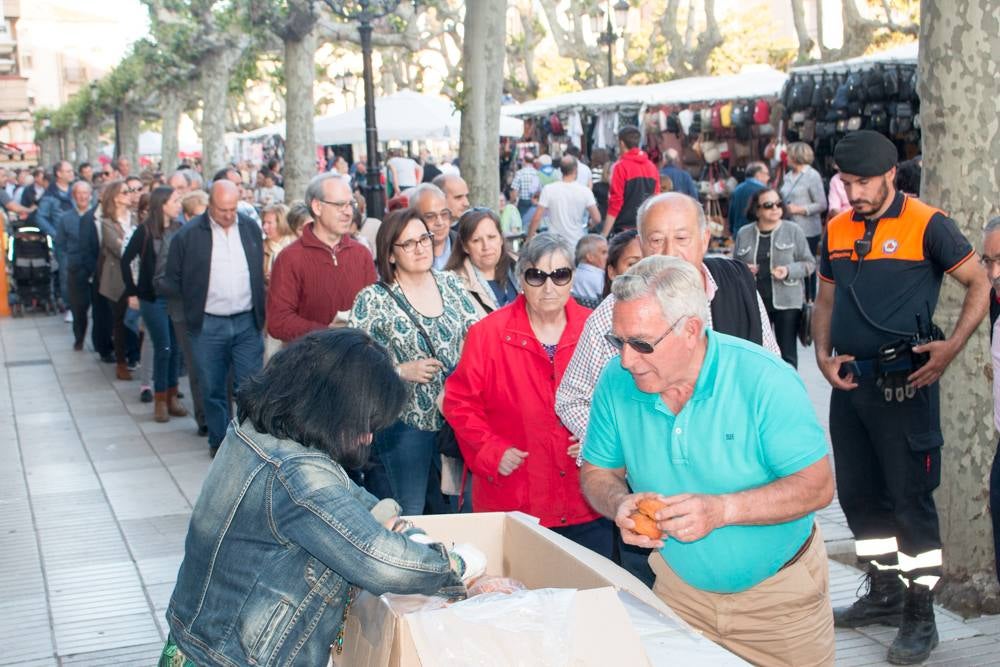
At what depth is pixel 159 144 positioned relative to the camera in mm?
58531

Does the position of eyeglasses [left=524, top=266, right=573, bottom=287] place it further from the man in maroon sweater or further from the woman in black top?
the woman in black top

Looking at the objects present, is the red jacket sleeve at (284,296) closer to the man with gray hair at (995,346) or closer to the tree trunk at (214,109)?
the man with gray hair at (995,346)

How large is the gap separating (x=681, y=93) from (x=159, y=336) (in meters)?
12.7

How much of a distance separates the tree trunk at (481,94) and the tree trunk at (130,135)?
4156cm

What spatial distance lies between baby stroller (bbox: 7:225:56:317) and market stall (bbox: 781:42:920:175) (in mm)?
11149

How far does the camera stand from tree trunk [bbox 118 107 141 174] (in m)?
52.5

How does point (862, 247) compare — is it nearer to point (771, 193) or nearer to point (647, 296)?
point (647, 296)

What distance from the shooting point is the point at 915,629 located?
17.6 feet

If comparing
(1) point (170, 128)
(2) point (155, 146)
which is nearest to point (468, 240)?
(1) point (170, 128)

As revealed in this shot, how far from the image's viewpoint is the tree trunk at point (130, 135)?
52.5 metres

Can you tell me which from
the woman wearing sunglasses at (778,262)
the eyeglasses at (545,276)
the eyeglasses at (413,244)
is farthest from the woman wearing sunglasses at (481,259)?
the woman wearing sunglasses at (778,262)

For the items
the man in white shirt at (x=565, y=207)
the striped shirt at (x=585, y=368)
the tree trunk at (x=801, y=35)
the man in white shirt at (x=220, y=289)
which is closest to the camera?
the striped shirt at (x=585, y=368)

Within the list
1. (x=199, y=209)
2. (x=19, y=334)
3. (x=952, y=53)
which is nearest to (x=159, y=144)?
(x=19, y=334)

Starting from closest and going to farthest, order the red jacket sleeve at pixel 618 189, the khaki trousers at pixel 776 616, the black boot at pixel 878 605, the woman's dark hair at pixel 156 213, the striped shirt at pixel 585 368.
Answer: the khaki trousers at pixel 776 616 < the striped shirt at pixel 585 368 < the black boot at pixel 878 605 < the woman's dark hair at pixel 156 213 < the red jacket sleeve at pixel 618 189
